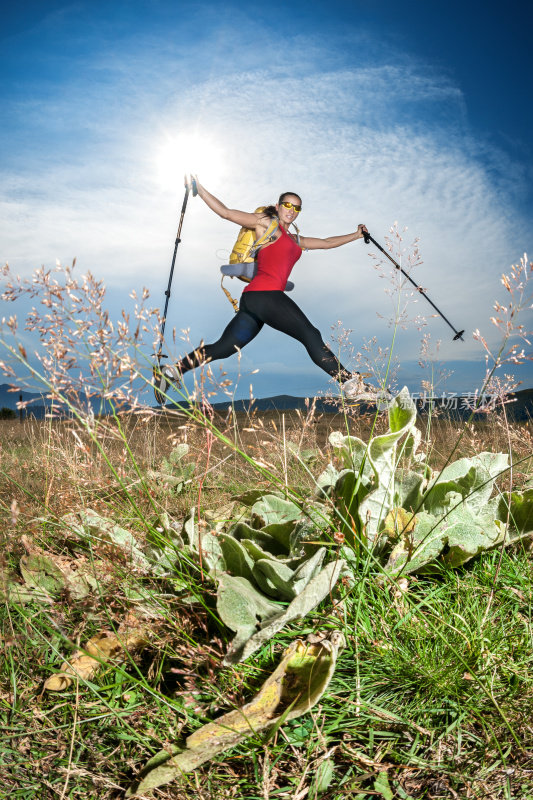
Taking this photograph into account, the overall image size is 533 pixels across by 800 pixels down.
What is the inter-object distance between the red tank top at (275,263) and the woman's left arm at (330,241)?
0.25 metres

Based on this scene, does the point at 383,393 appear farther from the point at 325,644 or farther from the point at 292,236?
the point at 292,236

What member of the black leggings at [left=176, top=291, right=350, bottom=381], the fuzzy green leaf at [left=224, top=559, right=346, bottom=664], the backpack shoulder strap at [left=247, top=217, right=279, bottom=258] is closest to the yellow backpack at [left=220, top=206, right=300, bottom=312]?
the backpack shoulder strap at [left=247, top=217, right=279, bottom=258]

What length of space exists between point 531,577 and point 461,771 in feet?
2.75

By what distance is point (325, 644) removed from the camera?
1311 mm

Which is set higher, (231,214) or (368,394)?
(231,214)

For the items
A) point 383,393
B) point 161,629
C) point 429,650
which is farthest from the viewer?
point 383,393

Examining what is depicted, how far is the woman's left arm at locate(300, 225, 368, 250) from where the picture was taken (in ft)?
28.9

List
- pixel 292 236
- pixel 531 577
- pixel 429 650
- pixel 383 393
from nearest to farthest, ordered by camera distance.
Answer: pixel 429 650 < pixel 531 577 < pixel 383 393 < pixel 292 236

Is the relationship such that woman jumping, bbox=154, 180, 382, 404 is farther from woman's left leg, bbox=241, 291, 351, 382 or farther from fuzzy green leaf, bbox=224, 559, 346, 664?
fuzzy green leaf, bbox=224, 559, 346, 664

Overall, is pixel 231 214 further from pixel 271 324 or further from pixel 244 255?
pixel 271 324

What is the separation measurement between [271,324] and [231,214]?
186 cm

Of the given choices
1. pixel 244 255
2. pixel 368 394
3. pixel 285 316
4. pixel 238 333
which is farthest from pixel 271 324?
pixel 368 394

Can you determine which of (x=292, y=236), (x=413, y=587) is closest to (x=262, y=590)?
(x=413, y=587)

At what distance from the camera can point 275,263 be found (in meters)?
8.50
